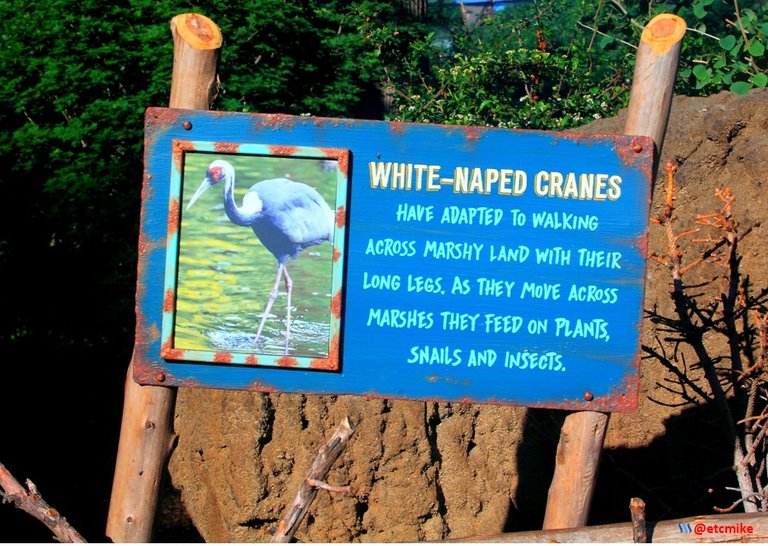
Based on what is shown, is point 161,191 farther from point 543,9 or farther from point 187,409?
point 543,9

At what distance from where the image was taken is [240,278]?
3355 mm

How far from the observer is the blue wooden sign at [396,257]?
3305 mm

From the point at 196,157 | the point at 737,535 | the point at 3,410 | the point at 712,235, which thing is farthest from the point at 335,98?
the point at 737,535

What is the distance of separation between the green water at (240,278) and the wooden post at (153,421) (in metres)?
0.25

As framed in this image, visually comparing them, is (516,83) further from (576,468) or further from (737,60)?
(576,468)

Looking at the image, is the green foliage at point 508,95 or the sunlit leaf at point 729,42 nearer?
the sunlit leaf at point 729,42

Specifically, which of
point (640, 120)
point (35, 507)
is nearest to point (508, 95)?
point (640, 120)

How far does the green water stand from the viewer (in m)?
3.34

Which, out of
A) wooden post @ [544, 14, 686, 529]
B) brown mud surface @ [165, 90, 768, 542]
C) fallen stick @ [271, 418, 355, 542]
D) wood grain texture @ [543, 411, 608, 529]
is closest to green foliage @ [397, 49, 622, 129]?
brown mud surface @ [165, 90, 768, 542]

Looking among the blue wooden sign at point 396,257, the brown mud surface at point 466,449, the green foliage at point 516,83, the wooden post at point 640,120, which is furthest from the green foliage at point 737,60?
the blue wooden sign at point 396,257

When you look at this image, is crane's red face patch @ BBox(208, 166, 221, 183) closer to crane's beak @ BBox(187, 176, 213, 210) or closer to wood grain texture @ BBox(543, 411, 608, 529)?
crane's beak @ BBox(187, 176, 213, 210)

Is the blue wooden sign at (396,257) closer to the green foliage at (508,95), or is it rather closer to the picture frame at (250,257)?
the picture frame at (250,257)

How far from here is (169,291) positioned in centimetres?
336

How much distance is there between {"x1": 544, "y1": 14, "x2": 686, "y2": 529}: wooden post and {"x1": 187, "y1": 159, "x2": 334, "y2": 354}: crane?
970mm
